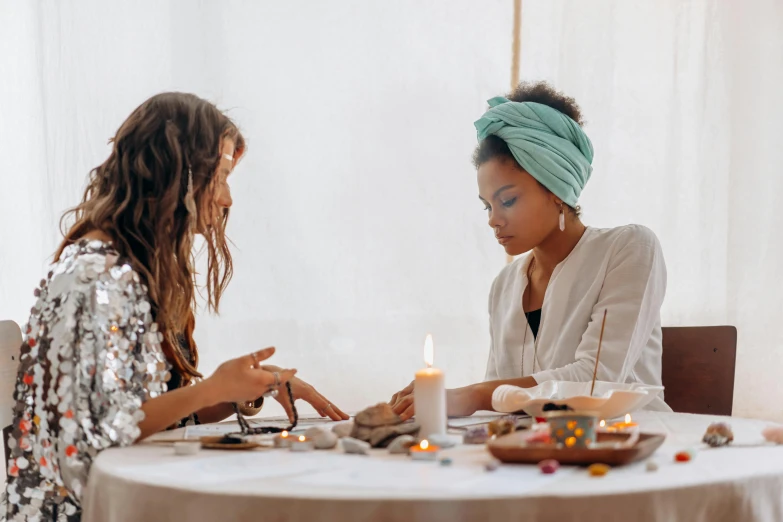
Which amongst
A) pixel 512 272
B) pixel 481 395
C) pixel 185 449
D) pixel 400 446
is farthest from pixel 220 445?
pixel 512 272

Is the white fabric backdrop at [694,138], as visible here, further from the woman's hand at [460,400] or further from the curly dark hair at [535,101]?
the woman's hand at [460,400]

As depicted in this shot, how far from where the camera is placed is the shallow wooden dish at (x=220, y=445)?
57.1 inches

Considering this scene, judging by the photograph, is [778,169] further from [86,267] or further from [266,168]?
[86,267]

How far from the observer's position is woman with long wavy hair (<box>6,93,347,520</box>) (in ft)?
5.04

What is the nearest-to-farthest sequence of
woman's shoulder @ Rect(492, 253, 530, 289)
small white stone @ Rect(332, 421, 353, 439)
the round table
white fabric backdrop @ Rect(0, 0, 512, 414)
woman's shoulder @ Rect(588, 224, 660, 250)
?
the round table
small white stone @ Rect(332, 421, 353, 439)
woman's shoulder @ Rect(588, 224, 660, 250)
woman's shoulder @ Rect(492, 253, 530, 289)
white fabric backdrop @ Rect(0, 0, 512, 414)

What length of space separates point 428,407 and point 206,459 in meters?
0.37

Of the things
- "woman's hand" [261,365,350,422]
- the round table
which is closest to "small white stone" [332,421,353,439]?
the round table

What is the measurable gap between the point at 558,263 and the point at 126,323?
125 centimetres

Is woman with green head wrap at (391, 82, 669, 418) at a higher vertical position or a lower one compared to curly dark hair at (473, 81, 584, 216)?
lower

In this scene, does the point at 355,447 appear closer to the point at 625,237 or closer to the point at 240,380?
the point at 240,380

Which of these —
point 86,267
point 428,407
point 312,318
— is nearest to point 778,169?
point 312,318

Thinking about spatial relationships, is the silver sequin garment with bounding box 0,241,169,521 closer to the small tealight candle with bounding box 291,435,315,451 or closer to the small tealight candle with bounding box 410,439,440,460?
the small tealight candle with bounding box 291,435,315,451

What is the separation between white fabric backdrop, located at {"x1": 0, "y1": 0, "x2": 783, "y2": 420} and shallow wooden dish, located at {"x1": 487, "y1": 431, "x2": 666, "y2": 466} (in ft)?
6.59

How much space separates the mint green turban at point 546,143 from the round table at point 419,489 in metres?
1.08
